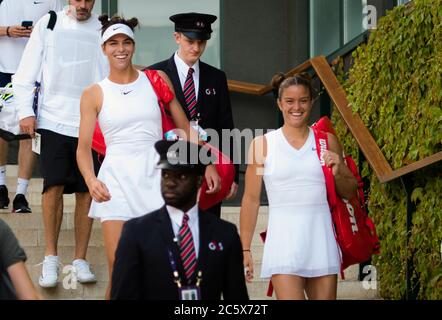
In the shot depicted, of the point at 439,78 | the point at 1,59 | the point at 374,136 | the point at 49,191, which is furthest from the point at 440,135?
the point at 1,59

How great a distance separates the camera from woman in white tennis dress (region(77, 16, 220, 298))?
7973 mm

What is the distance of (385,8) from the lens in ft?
37.5

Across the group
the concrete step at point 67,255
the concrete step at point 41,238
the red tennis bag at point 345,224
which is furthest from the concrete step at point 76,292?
the red tennis bag at point 345,224

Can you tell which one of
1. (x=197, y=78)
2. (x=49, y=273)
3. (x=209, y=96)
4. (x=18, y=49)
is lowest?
(x=49, y=273)

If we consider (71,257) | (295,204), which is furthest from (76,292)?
(295,204)

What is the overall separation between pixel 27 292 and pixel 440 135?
13.6 ft

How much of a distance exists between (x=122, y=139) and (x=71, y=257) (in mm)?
2612

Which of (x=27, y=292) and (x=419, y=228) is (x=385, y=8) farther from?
(x=27, y=292)

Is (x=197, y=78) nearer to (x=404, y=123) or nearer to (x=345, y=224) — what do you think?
(x=404, y=123)

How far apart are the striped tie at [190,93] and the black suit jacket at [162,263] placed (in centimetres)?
280

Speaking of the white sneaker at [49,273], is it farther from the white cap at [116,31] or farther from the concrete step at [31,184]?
the concrete step at [31,184]

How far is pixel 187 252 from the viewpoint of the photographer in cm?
627

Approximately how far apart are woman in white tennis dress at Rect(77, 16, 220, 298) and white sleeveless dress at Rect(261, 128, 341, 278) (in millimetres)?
487

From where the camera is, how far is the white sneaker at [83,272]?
32.7ft
